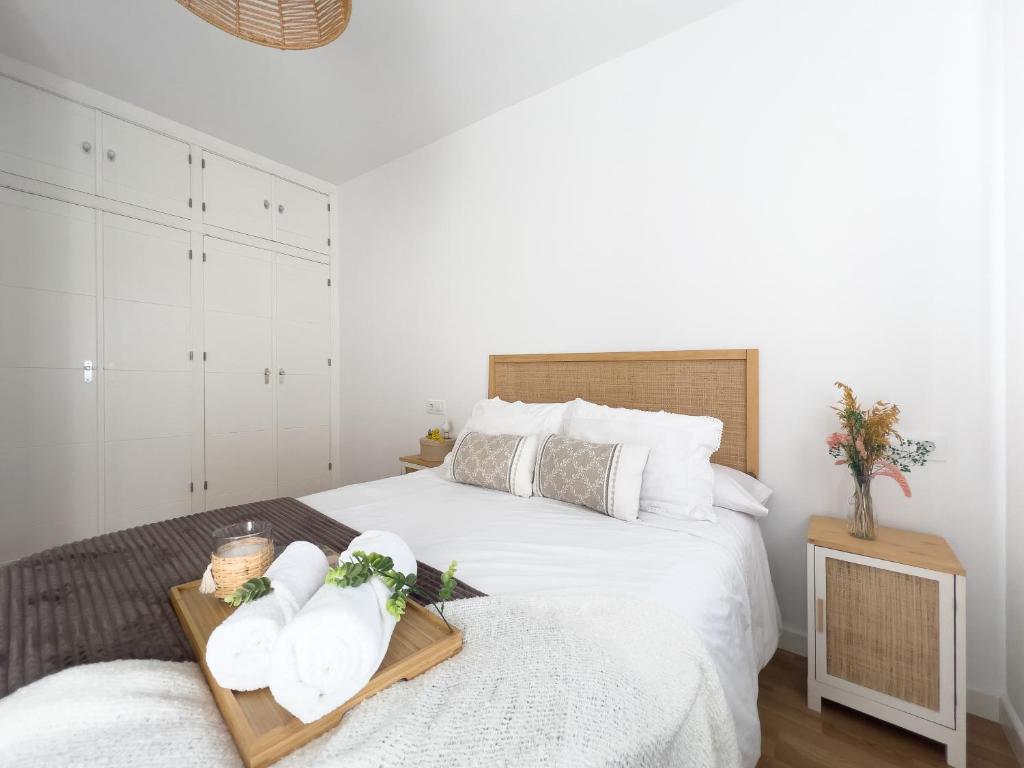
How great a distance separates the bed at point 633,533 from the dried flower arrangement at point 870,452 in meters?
0.35

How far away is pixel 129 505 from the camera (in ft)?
9.25

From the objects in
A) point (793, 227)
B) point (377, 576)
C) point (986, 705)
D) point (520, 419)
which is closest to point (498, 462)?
point (520, 419)

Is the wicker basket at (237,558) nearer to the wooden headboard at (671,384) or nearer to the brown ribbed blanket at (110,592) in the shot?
the brown ribbed blanket at (110,592)

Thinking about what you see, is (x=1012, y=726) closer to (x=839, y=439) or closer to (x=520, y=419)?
(x=839, y=439)

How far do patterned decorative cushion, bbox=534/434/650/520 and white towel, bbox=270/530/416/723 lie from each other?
109 centimetres

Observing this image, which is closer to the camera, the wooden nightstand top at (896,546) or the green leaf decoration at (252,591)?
the green leaf decoration at (252,591)

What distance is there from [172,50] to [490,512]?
9.28ft

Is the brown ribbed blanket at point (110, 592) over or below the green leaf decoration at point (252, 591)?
below

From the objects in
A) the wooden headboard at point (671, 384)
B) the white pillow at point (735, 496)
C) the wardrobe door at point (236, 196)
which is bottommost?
the white pillow at point (735, 496)

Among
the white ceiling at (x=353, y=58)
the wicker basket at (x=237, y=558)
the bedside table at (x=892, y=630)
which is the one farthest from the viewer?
the white ceiling at (x=353, y=58)

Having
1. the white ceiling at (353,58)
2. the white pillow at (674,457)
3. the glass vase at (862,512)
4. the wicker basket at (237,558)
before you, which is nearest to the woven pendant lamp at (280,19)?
the white ceiling at (353,58)

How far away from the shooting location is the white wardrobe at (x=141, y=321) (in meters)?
2.47

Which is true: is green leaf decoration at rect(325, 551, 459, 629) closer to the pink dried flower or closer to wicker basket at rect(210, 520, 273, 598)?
wicker basket at rect(210, 520, 273, 598)

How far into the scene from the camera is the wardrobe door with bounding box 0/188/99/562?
242cm
